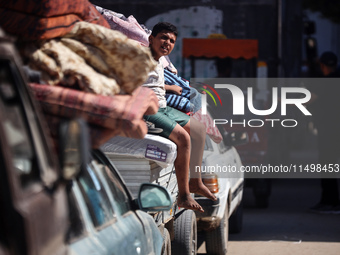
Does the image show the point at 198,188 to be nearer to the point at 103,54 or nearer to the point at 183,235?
the point at 183,235

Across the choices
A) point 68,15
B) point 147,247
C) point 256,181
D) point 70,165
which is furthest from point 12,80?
point 256,181

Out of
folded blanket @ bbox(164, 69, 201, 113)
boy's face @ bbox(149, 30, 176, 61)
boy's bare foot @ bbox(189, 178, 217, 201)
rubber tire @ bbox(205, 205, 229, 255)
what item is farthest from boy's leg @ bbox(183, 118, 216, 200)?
rubber tire @ bbox(205, 205, 229, 255)

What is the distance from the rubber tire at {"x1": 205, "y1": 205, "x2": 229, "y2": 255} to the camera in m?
8.09

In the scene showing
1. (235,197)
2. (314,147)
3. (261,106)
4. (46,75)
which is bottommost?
(314,147)

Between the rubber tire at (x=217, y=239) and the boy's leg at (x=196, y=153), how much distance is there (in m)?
0.87

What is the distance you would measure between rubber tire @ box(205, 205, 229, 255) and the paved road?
0.39m

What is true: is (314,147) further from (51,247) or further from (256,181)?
(51,247)

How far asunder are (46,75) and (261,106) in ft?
32.1

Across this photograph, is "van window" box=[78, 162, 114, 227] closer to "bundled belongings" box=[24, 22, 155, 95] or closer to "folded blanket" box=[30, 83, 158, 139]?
"folded blanket" box=[30, 83, 158, 139]

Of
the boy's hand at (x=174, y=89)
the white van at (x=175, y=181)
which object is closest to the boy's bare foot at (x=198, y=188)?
the white van at (x=175, y=181)

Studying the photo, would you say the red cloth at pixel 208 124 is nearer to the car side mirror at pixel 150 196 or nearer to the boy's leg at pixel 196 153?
the boy's leg at pixel 196 153

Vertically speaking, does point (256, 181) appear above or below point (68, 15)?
below

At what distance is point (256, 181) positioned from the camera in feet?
39.1

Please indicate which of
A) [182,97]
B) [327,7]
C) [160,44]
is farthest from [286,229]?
[327,7]
